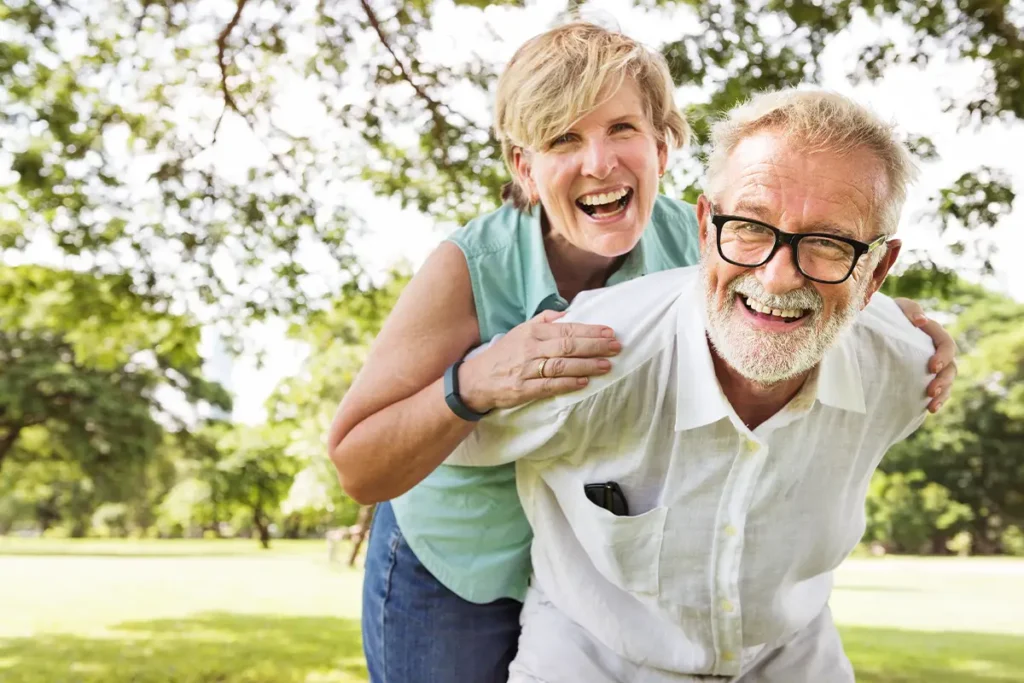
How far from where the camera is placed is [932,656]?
12.2 m

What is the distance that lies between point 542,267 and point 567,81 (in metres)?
0.40

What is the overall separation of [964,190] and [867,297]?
4677mm

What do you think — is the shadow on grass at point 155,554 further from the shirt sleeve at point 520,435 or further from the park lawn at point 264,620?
the shirt sleeve at point 520,435

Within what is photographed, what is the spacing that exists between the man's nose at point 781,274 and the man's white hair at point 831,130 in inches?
7.6

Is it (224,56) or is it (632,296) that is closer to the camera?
(632,296)

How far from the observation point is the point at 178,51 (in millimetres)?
8398

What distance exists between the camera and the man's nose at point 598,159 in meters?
2.25

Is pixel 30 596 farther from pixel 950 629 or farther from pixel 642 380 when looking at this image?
pixel 642 380

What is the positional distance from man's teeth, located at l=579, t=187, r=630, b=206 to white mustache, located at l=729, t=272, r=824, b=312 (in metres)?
0.52

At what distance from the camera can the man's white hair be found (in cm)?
180

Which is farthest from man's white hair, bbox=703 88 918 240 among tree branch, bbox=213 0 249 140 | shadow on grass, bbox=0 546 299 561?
shadow on grass, bbox=0 546 299 561

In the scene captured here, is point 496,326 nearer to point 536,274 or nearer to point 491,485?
point 536,274

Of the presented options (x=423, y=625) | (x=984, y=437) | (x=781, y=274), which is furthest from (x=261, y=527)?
(x=781, y=274)

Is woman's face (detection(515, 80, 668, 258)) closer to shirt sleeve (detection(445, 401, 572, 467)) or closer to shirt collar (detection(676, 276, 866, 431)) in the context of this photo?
shirt collar (detection(676, 276, 866, 431))
